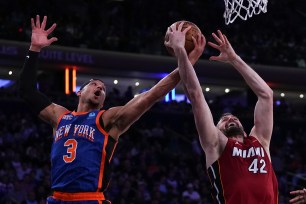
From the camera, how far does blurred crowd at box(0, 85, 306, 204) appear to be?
47.1ft

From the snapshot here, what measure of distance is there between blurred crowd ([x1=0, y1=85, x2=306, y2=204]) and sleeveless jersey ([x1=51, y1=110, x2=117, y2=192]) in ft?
21.8

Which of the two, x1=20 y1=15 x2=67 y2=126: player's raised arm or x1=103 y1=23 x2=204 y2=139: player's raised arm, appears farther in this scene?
x1=20 y1=15 x2=67 y2=126: player's raised arm

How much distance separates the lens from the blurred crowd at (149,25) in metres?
22.4

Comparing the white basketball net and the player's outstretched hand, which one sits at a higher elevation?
the white basketball net

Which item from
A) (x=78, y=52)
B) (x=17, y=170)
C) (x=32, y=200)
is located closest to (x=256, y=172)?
(x=32, y=200)

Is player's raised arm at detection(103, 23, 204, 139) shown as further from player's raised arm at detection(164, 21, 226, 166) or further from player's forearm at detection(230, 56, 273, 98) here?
player's forearm at detection(230, 56, 273, 98)

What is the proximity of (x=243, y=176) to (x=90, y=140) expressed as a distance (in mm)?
1230

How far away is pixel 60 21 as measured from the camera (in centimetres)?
2234

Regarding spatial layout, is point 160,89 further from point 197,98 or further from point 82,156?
point 82,156

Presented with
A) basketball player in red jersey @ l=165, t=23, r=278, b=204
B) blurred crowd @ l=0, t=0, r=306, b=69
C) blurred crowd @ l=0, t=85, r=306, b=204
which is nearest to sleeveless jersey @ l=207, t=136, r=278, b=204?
basketball player in red jersey @ l=165, t=23, r=278, b=204

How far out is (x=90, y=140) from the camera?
4.96 meters

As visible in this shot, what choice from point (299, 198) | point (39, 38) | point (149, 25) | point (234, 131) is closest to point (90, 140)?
point (39, 38)

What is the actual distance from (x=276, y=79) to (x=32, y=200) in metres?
14.7

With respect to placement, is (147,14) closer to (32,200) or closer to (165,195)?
(165,195)
